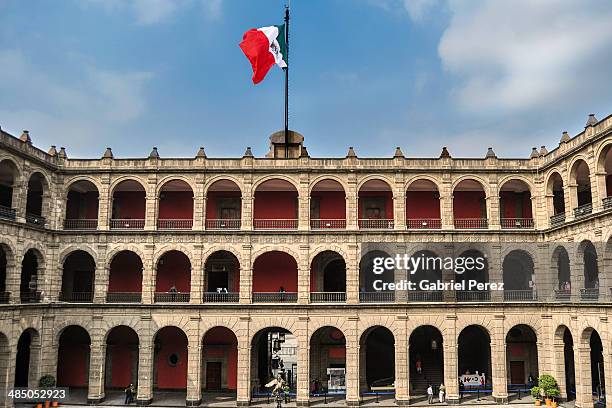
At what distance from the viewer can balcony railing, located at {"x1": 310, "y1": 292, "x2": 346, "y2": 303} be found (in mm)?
33069

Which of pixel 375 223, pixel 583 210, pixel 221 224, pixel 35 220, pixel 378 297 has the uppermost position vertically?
pixel 583 210

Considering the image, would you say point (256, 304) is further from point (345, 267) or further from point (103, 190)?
point (103, 190)

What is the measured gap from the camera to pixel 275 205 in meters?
36.2

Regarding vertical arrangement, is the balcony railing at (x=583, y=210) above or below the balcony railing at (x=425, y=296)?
above

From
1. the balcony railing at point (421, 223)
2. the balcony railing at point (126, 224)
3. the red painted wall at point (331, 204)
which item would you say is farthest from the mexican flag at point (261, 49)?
the balcony railing at point (421, 223)

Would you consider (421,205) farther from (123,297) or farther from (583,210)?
(123,297)

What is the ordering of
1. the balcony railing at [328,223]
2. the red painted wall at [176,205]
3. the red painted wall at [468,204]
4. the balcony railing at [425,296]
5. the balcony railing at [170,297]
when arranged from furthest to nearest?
1. the red painted wall at [176,205]
2. the red painted wall at [468,204]
3. the balcony railing at [328,223]
4. the balcony railing at [170,297]
5. the balcony railing at [425,296]

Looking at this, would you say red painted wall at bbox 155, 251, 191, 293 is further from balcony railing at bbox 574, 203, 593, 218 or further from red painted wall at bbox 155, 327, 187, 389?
balcony railing at bbox 574, 203, 593, 218

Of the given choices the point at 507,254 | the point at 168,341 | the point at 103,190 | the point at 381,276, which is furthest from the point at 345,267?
the point at 103,190

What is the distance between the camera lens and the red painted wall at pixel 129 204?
120 ft

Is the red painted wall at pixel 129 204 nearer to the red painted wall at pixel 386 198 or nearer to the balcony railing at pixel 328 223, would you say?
the balcony railing at pixel 328 223

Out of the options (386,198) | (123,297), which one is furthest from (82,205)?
(386,198)

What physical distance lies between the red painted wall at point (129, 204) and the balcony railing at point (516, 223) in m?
24.2

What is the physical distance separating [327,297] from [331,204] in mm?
6286
